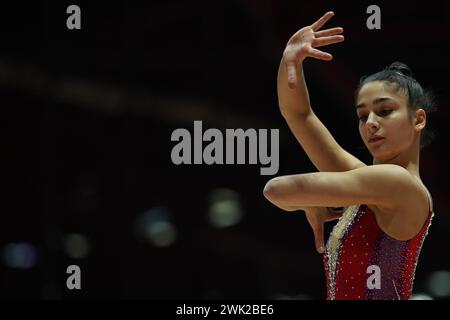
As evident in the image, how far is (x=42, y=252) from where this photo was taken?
477 cm

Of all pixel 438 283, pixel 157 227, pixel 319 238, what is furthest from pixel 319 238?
pixel 157 227

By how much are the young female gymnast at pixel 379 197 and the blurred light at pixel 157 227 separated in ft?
8.04

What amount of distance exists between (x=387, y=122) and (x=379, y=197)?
0.72ft

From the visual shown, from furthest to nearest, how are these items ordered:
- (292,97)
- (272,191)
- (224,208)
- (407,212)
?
(224,208) < (292,97) < (407,212) < (272,191)

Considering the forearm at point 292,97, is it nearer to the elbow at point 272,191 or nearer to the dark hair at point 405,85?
the dark hair at point 405,85

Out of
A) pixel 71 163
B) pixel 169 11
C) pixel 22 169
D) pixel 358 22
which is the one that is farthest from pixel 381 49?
pixel 22 169

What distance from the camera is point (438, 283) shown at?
4312mm

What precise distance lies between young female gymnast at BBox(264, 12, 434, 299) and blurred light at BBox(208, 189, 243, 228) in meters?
2.30

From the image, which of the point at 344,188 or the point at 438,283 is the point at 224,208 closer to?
the point at 438,283

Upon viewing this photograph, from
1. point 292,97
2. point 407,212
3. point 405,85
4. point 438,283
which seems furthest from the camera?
point 438,283

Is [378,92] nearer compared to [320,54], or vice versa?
[320,54]
